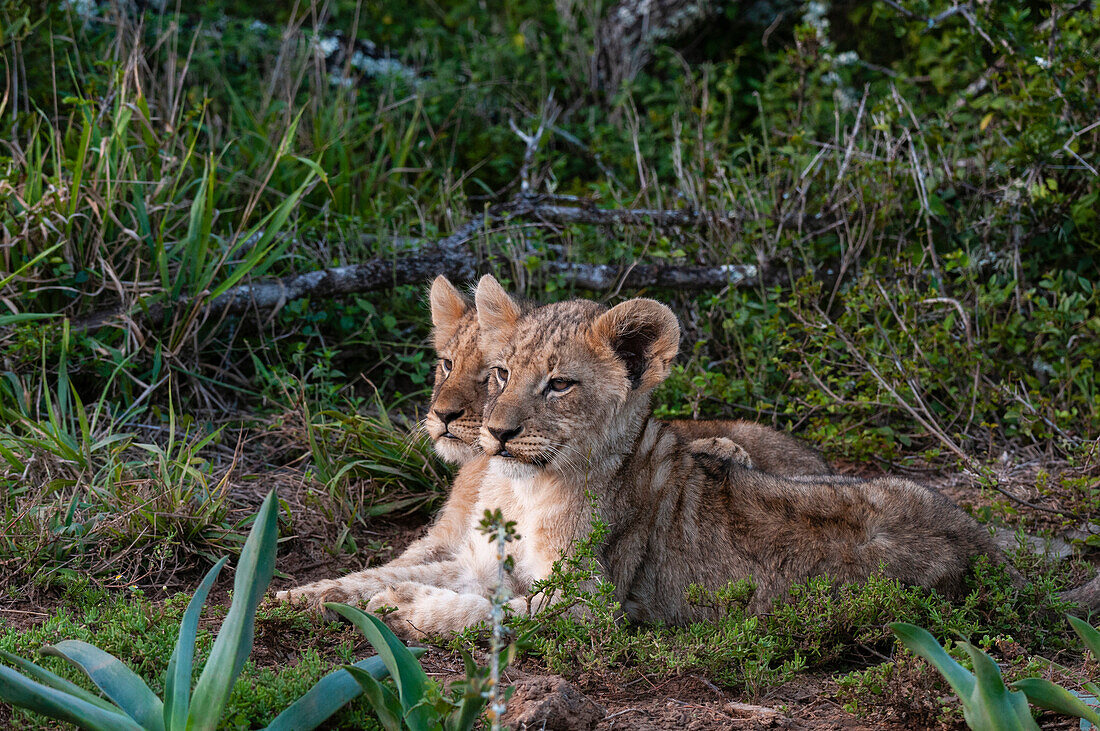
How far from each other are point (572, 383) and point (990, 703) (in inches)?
76.3

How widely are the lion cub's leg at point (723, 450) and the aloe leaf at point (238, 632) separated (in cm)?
225

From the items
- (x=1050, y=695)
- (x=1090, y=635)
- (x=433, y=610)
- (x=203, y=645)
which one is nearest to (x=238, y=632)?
(x=203, y=645)

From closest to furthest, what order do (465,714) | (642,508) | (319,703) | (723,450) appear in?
(465,714) < (319,703) < (642,508) < (723,450)

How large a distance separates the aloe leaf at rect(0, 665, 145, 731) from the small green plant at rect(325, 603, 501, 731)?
595 mm

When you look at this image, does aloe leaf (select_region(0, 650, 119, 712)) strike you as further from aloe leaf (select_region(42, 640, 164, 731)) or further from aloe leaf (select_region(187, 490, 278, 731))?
aloe leaf (select_region(187, 490, 278, 731))

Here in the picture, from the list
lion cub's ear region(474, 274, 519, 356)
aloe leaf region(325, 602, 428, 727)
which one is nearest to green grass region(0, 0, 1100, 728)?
aloe leaf region(325, 602, 428, 727)

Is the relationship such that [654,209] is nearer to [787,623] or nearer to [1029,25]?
[1029,25]

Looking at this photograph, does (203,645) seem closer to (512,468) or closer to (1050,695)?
(512,468)

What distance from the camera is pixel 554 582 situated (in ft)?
11.7

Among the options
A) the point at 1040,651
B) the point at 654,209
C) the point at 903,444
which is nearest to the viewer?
the point at 1040,651

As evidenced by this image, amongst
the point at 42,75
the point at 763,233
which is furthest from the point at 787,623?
the point at 42,75

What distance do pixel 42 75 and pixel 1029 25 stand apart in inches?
264

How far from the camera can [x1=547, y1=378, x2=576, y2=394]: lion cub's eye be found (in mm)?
4039

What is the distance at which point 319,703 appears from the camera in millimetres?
2715
